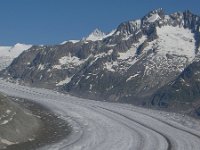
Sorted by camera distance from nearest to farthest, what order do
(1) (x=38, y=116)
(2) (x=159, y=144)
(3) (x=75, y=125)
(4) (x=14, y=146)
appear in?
(4) (x=14, y=146) < (2) (x=159, y=144) < (3) (x=75, y=125) < (1) (x=38, y=116)

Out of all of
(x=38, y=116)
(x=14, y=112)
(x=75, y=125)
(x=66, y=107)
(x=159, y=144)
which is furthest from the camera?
(x=66, y=107)

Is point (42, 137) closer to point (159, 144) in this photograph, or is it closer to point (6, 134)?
point (6, 134)

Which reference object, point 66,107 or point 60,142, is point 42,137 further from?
point 66,107

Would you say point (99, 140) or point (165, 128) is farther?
point (165, 128)

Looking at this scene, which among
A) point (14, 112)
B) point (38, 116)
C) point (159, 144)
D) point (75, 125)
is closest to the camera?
point (159, 144)

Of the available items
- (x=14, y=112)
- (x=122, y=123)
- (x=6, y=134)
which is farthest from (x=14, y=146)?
(x=122, y=123)

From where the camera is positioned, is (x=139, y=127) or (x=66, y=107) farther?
(x=66, y=107)

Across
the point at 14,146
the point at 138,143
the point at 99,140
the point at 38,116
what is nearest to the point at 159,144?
the point at 138,143

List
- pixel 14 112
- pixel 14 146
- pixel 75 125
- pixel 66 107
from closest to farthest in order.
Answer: pixel 14 146 < pixel 14 112 < pixel 75 125 < pixel 66 107
